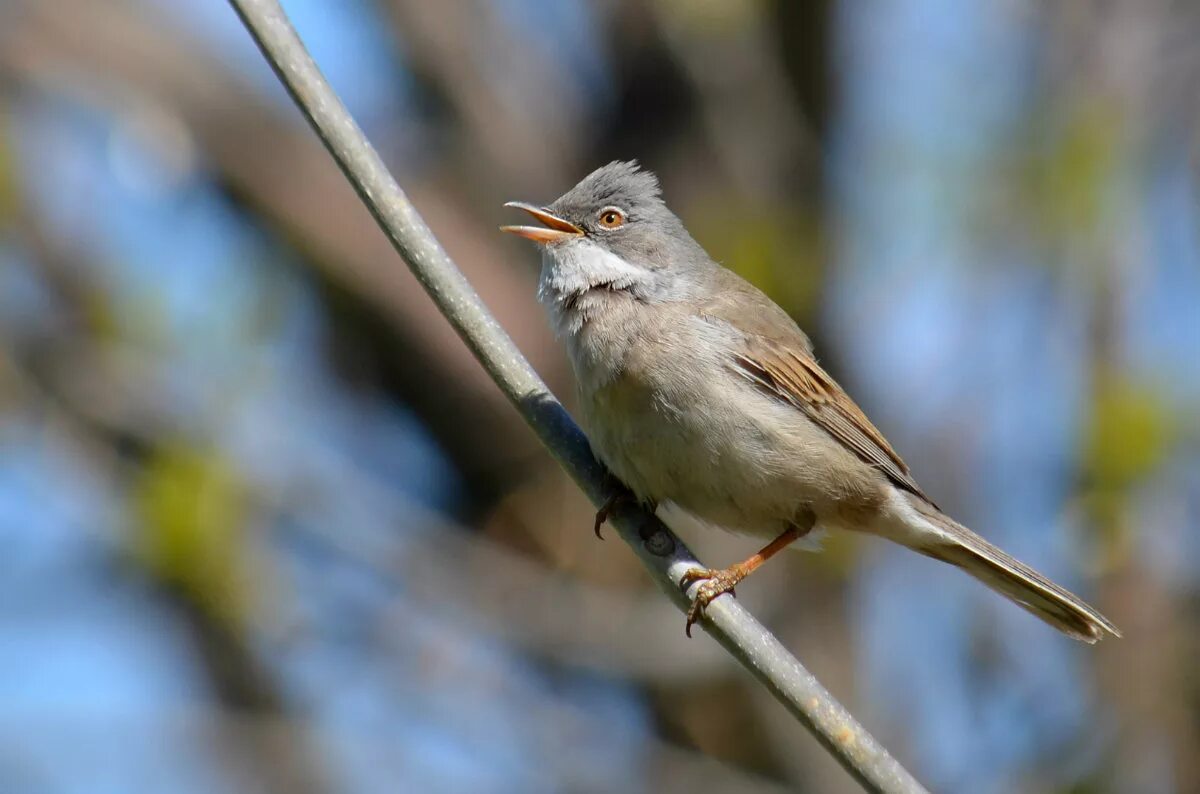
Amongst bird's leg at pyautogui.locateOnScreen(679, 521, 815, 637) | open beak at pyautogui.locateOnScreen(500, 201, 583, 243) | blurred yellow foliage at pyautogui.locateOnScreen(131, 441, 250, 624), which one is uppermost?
open beak at pyautogui.locateOnScreen(500, 201, 583, 243)

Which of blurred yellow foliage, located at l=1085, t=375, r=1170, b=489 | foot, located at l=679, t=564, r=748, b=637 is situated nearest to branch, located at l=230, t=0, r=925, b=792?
foot, located at l=679, t=564, r=748, b=637

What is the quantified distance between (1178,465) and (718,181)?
400cm

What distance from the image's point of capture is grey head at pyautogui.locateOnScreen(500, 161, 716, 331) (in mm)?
5281

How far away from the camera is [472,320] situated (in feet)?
11.0

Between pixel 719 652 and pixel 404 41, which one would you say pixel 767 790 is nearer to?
pixel 719 652

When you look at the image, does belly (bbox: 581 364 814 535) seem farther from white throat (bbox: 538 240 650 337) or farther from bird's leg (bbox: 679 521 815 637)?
white throat (bbox: 538 240 650 337)

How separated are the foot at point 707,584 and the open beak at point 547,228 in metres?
1.53

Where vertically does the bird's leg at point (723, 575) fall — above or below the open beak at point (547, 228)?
Answer: below

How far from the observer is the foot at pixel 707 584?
3.70m

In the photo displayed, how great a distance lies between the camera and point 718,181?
971 centimetres

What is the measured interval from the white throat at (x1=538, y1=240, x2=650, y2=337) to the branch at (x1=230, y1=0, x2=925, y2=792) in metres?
1.65

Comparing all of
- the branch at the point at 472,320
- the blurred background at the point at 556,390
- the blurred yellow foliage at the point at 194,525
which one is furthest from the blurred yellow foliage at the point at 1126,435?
the blurred yellow foliage at the point at 194,525

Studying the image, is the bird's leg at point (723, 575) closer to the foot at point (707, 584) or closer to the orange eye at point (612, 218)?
the foot at point (707, 584)

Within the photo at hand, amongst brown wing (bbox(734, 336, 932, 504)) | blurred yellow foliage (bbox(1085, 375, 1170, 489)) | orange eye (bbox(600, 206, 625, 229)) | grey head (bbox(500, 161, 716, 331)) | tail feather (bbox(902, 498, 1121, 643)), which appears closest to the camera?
tail feather (bbox(902, 498, 1121, 643))
